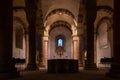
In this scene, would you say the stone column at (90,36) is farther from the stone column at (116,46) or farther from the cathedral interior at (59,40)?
the stone column at (116,46)

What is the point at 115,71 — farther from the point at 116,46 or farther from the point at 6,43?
the point at 6,43

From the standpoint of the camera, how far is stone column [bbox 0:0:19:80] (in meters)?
9.43

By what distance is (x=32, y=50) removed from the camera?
17.2 m

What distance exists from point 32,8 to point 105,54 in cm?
1184

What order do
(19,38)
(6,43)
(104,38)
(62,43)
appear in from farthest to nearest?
(62,43) → (19,38) → (104,38) → (6,43)

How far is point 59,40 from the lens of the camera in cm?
4509

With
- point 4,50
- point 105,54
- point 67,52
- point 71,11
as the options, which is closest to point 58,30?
point 67,52

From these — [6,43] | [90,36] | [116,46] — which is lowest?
[116,46]

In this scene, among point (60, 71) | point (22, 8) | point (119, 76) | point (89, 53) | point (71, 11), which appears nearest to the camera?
point (119, 76)

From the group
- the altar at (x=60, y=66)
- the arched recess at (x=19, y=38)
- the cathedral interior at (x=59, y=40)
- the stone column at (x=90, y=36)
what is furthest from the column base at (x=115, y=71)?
the arched recess at (x=19, y=38)

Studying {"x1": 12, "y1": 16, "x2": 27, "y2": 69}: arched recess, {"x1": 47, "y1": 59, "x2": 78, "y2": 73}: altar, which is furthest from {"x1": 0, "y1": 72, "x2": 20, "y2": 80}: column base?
{"x1": 12, "y1": 16, "x2": 27, "y2": 69}: arched recess

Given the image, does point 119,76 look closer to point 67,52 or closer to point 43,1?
point 43,1

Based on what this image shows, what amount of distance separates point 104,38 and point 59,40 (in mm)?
19709

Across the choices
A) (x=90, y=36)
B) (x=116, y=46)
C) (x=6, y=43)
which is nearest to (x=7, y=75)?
(x=6, y=43)
